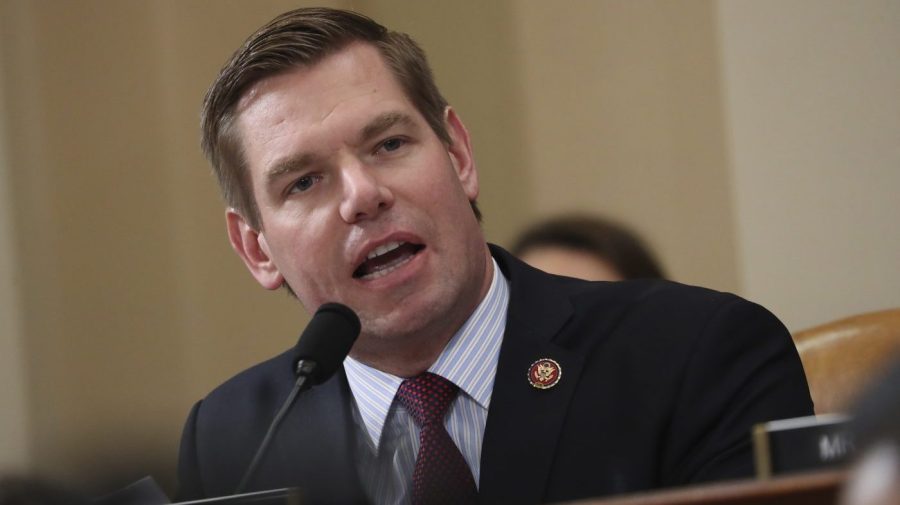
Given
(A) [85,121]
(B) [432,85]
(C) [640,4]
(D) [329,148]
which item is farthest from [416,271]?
(A) [85,121]

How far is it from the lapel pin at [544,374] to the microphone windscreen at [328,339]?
0.37 metres

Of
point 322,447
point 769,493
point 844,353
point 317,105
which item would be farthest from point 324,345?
point 844,353

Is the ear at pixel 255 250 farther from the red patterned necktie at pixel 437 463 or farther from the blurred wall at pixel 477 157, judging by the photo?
the blurred wall at pixel 477 157

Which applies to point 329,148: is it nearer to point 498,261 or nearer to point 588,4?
point 498,261

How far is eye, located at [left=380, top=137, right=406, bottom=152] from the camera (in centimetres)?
220

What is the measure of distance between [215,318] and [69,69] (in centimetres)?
102

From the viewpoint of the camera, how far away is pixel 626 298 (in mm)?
2207

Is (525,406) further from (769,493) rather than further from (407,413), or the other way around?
(769,493)

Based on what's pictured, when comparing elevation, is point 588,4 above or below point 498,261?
Answer: above

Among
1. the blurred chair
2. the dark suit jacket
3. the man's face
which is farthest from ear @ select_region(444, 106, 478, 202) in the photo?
the blurred chair

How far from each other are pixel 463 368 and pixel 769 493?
134 centimetres

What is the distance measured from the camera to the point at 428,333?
2162 millimetres

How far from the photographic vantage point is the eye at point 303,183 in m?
2.19

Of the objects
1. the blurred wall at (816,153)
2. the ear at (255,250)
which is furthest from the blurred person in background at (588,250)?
the ear at (255,250)
